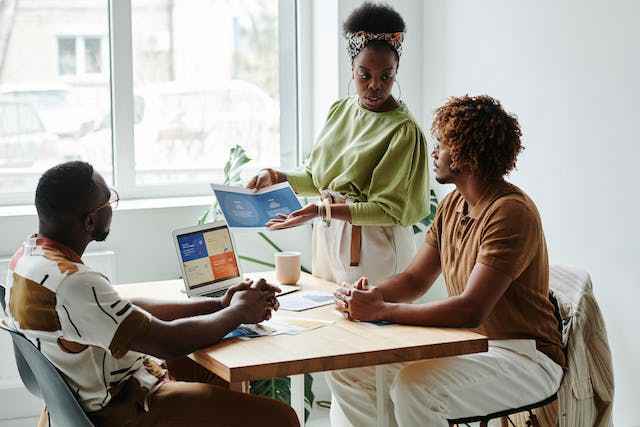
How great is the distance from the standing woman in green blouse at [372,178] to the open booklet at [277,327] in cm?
47

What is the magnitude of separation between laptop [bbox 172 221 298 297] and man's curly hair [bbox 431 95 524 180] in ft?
2.02

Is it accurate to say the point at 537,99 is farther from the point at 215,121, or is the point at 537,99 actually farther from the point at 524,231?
the point at 215,121

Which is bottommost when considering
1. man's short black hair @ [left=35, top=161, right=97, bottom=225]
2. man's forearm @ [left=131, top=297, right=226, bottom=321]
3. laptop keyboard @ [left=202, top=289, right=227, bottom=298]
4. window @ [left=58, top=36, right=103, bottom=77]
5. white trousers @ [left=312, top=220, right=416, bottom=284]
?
laptop keyboard @ [left=202, top=289, right=227, bottom=298]

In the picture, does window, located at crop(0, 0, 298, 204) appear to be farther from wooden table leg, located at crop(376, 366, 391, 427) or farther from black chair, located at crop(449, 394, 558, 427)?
black chair, located at crop(449, 394, 558, 427)

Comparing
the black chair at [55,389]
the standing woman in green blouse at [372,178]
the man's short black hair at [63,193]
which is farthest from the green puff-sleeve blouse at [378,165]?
the black chair at [55,389]

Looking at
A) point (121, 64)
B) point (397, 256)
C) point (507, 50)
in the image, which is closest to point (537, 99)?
point (507, 50)

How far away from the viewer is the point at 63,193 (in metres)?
1.94

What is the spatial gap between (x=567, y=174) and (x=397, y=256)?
625 mm

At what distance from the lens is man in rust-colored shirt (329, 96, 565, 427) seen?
223 cm

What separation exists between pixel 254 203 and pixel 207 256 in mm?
270

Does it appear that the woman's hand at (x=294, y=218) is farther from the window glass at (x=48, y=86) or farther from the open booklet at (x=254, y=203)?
the window glass at (x=48, y=86)

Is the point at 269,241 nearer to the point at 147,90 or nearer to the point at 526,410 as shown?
the point at 147,90

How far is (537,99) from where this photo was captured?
311cm

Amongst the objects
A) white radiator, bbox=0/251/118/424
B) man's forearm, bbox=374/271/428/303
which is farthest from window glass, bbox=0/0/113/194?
man's forearm, bbox=374/271/428/303
